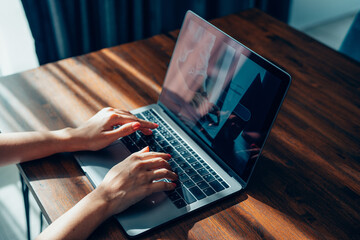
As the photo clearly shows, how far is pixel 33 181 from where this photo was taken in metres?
0.78

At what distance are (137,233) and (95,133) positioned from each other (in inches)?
11.5

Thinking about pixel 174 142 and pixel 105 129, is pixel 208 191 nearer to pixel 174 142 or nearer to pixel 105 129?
pixel 174 142

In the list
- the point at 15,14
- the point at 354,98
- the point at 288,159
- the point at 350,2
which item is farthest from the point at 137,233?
the point at 350,2

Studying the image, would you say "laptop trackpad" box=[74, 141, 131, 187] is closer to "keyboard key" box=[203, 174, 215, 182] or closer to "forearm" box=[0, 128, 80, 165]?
"forearm" box=[0, 128, 80, 165]

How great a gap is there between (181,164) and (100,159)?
0.19 meters

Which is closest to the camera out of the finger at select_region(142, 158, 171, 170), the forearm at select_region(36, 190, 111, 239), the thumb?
the forearm at select_region(36, 190, 111, 239)

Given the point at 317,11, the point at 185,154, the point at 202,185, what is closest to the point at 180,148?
the point at 185,154

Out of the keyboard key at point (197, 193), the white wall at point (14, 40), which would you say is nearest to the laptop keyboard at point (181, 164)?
the keyboard key at point (197, 193)

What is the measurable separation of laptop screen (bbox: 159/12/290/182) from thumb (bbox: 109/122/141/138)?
5.7 inches

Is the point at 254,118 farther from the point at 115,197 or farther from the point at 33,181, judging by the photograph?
the point at 33,181

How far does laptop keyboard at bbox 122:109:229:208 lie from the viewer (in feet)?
2.46

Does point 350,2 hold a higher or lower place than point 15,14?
lower

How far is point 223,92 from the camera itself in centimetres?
83

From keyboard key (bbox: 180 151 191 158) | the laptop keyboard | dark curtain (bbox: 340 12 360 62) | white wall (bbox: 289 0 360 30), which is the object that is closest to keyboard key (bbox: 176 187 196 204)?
the laptop keyboard
